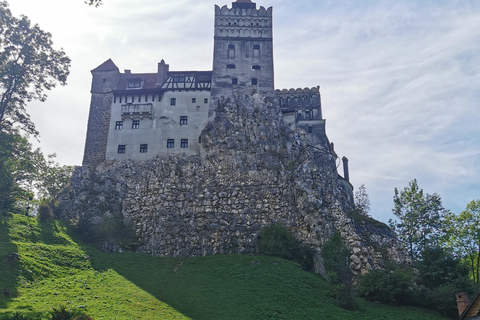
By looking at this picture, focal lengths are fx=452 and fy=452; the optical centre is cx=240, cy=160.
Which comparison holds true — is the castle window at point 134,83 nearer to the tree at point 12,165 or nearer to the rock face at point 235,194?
the rock face at point 235,194

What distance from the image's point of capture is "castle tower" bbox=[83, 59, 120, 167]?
62.2m

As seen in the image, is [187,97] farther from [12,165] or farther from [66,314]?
[66,314]

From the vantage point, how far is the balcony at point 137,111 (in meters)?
62.7

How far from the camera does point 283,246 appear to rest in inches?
1948

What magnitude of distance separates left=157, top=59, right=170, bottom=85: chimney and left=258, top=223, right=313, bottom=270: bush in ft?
94.2

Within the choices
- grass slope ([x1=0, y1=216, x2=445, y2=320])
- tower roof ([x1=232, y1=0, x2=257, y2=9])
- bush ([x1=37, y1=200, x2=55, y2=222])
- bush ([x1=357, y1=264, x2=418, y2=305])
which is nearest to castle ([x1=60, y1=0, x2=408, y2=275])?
tower roof ([x1=232, y1=0, x2=257, y2=9])

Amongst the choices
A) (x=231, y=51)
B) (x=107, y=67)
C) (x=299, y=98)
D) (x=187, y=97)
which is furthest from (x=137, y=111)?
(x=299, y=98)

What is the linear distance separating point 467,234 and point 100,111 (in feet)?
167

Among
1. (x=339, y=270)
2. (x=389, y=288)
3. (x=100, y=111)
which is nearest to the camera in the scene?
(x=389, y=288)

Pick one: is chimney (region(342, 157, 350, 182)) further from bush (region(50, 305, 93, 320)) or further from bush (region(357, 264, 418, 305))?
bush (region(50, 305, 93, 320))

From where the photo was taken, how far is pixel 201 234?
53.0 m

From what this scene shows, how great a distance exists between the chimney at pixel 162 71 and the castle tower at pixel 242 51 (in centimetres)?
741

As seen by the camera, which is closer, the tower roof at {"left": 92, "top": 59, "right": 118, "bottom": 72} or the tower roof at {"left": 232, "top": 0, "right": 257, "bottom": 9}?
the tower roof at {"left": 92, "top": 59, "right": 118, "bottom": 72}

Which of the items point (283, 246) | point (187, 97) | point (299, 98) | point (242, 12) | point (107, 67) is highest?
point (242, 12)
